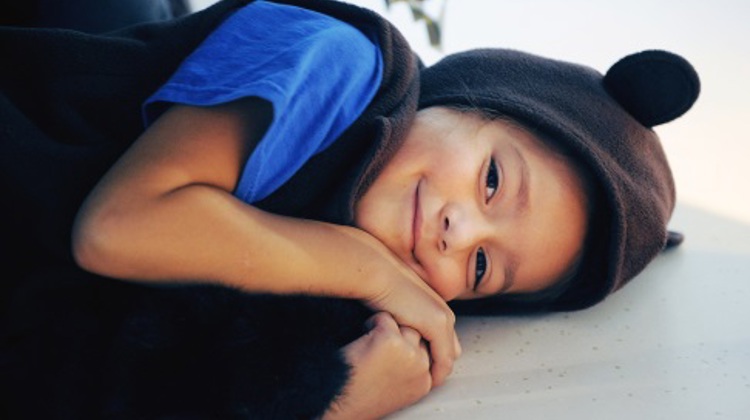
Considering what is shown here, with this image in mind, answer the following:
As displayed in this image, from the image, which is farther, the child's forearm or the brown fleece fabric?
the brown fleece fabric

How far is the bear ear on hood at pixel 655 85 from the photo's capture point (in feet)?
3.34

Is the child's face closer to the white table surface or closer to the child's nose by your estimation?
the child's nose

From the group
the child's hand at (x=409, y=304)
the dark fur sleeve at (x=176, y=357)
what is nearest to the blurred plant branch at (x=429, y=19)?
the child's hand at (x=409, y=304)

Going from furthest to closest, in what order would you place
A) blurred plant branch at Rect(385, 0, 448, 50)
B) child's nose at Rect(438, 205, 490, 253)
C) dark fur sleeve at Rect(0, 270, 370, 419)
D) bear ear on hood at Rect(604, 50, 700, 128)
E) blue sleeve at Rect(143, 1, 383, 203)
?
blurred plant branch at Rect(385, 0, 448, 50)
bear ear on hood at Rect(604, 50, 700, 128)
child's nose at Rect(438, 205, 490, 253)
blue sleeve at Rect(143, 1, 383, 203)
dark fur sleeve at Rect(0, 270, 370, 419)

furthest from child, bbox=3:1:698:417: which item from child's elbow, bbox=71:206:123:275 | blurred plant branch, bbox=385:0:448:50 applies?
blurred plant branch, bbox=385:0:448:50

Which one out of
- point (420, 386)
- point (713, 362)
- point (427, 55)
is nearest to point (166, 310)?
point (420, 386)

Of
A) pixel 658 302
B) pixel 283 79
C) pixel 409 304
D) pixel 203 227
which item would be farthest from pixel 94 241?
pixel 658 302

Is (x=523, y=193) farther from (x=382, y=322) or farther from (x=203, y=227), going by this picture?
(x=203, y=227)

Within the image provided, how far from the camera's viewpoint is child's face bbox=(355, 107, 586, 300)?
902 millimetres

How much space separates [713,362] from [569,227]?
10.1 inches

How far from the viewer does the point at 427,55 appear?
1.67 meters

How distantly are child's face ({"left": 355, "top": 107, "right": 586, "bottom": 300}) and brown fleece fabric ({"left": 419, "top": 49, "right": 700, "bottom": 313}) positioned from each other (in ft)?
0.12

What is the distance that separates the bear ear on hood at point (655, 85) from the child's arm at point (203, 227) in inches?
20.1

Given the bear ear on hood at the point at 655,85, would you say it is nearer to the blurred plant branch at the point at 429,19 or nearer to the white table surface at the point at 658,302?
the white table surface at the point at 658,302
